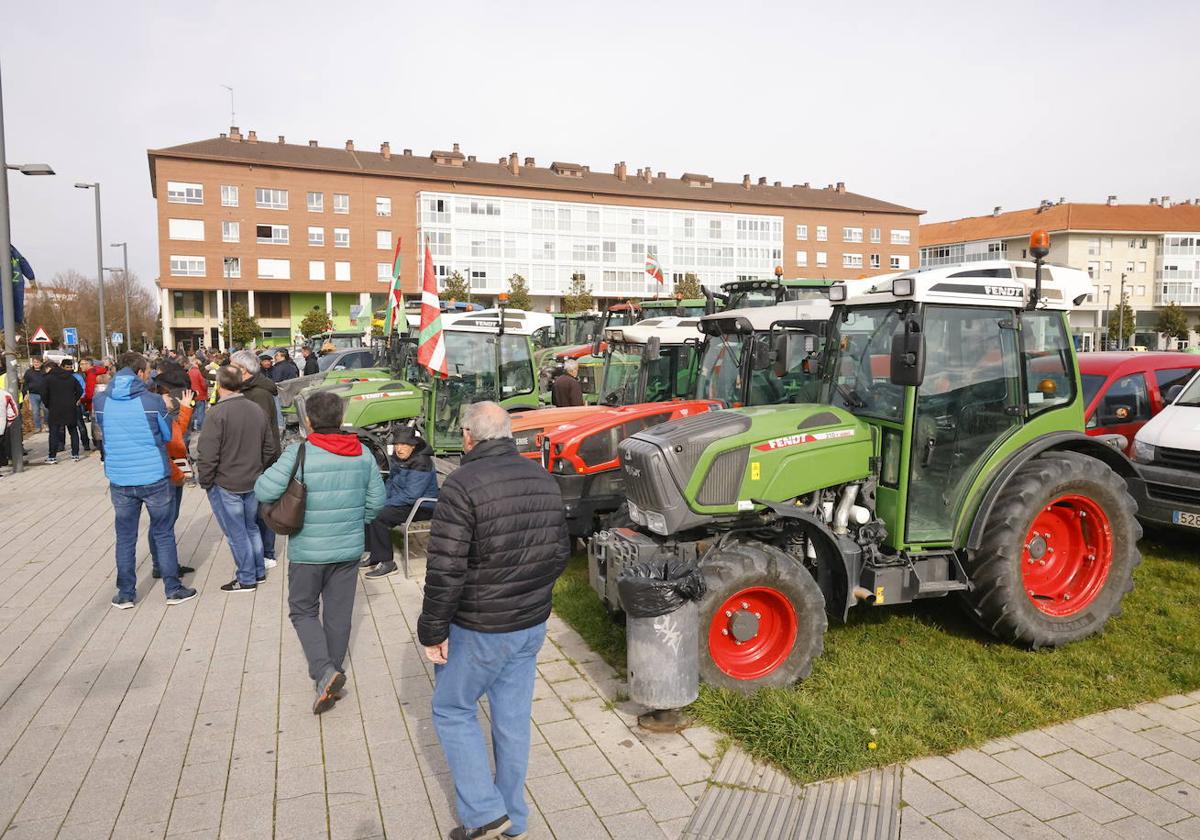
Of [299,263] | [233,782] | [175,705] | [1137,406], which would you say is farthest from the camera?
[299,263]

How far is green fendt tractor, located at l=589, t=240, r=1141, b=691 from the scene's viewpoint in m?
5.02

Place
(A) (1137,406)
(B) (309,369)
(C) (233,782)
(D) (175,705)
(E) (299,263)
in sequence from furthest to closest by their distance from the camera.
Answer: (E) (299,263) < (B) (309,369) < (A) (1137,406) < (D) (175,705) < (C) (233,782)

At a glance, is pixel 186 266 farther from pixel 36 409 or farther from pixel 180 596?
pixel 180 596

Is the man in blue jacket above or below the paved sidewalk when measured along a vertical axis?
above

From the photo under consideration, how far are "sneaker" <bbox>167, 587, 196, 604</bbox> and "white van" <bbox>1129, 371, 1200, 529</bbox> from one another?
825 cm

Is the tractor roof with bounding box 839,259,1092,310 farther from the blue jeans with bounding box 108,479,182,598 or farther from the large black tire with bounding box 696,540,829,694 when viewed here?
the blue jeans with bounding box 108,479,182,598

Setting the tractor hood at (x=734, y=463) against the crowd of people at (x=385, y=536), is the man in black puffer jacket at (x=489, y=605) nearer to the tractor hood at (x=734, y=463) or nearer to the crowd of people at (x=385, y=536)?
the crowd of people at (x=385, y=536)

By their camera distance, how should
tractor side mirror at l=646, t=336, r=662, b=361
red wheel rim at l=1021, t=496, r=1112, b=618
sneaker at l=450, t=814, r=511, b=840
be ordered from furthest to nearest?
tractor side mirror at l=646, t=336, r=662, b=361 < red wheel rim at l=1021, t=496, r=1112, b=618 < sneaker at l=450, t=814, r=511, b=840

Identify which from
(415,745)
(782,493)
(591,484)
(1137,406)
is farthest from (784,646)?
(1137,406)

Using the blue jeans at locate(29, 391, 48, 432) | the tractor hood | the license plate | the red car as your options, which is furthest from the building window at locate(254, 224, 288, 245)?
the license plate

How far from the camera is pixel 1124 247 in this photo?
2876 inches

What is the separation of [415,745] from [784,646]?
2.27 metres

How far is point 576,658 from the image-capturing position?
18.8 ft

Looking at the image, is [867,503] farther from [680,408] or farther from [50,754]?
[50,754]
